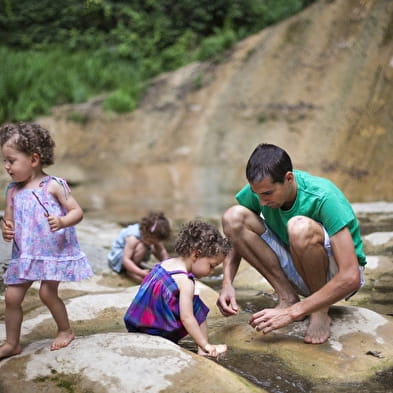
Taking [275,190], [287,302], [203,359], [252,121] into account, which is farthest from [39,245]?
[252,121]

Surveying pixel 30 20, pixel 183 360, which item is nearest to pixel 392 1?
pixel 30 20

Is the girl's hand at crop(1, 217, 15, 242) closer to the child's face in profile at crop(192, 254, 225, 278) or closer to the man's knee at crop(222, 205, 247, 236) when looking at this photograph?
the child's face in profile at crop(192, 254, 225, 278)

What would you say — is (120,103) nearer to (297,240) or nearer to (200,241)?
(200,241)

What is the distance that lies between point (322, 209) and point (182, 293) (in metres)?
0.83

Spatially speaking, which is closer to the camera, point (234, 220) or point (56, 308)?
point (56, 308)

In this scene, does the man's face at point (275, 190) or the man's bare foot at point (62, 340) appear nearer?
the man's bare foot at point (62, 340)

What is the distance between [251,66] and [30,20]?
6724 mm

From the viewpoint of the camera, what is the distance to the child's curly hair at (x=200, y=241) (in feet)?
10.3

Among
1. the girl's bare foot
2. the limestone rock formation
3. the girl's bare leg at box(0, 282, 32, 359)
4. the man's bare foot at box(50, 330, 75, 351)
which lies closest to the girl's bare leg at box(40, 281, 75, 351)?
the man's bare foot at box(50, 330, 75, 351)

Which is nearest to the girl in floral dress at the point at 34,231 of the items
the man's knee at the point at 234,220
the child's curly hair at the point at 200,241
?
the child's curly hair at the point at 200,241

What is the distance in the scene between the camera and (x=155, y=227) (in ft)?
16.6

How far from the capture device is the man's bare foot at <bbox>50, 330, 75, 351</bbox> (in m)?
2.86

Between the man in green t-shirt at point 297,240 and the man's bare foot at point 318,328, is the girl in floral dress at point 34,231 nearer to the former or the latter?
the man in green t-shirt at point 297,240

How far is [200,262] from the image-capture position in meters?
3.20
